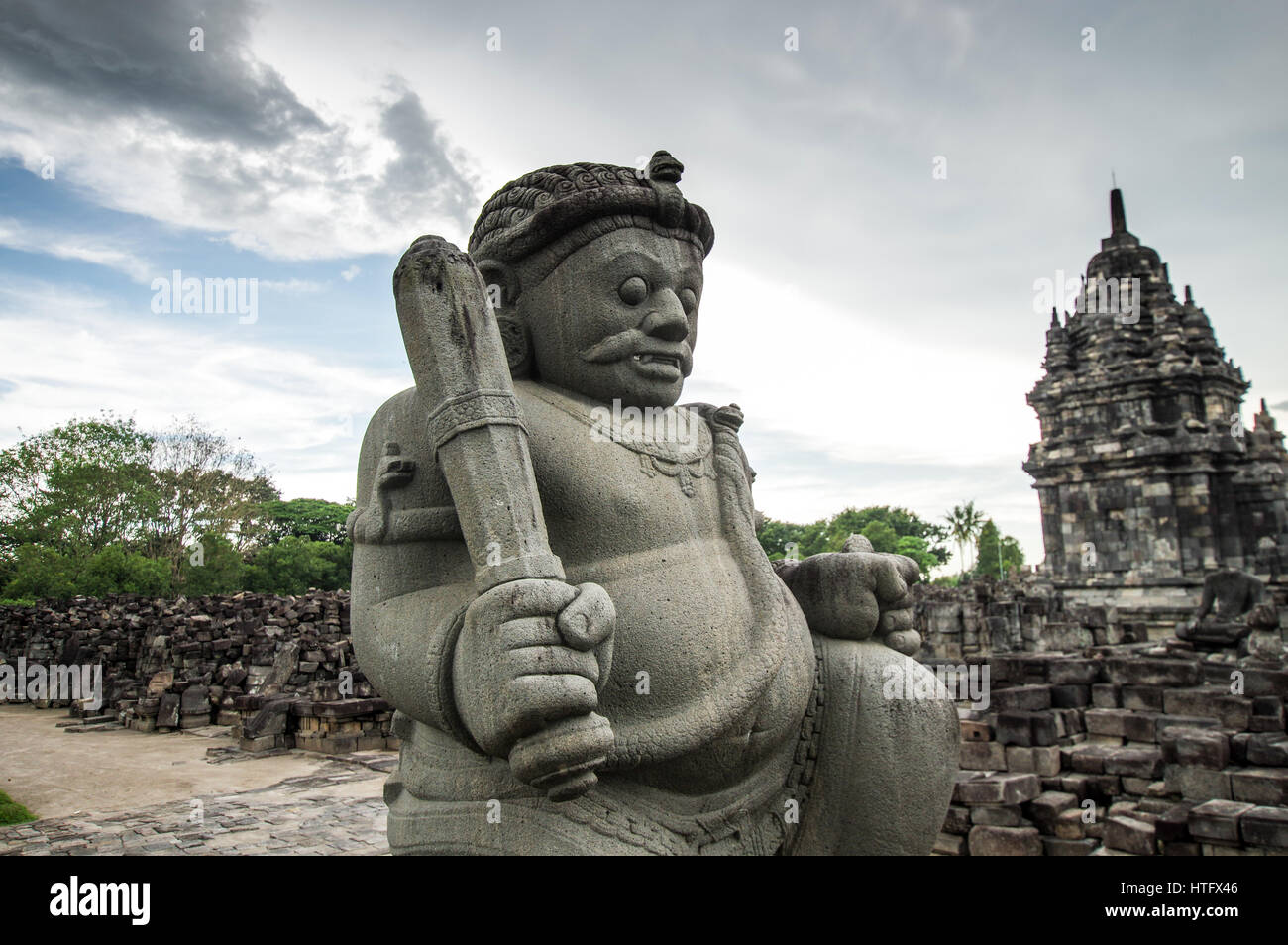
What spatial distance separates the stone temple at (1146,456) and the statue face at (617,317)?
86.3ft

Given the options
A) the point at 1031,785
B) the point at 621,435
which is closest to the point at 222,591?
the point at 1031,785

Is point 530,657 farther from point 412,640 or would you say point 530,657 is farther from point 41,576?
point 41,576

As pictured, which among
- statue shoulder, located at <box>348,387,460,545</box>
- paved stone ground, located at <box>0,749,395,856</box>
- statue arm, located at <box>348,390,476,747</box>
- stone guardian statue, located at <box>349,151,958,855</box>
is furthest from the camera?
paved stone ground, located at <box>0,749,395,856</box>

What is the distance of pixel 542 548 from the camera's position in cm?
215

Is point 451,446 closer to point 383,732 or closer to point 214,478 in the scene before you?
point 383,732

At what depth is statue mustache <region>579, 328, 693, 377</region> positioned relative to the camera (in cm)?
269

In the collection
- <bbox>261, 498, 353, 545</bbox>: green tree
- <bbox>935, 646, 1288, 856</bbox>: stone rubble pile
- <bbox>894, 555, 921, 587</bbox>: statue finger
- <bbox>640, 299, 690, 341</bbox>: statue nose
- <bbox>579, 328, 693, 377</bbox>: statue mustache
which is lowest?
<bbox>935, 646, 1288, 856</bbox>: stone rubble pile

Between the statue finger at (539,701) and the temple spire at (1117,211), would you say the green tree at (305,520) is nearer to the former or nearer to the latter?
the temple spire at (1117,211)

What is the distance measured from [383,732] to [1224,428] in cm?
2690

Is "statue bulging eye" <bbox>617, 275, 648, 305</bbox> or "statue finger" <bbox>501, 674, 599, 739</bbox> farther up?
"statue bulging eye" <bbox>617, 275, 648, 305</bbox>

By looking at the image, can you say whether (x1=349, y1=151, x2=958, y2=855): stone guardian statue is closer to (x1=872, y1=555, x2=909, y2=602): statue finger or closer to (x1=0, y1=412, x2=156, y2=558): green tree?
(x1=872, y1=555, x2=909, y2=602): statue finger

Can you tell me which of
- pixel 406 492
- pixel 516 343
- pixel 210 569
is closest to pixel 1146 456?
pixel 516 343

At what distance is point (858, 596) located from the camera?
290 cm

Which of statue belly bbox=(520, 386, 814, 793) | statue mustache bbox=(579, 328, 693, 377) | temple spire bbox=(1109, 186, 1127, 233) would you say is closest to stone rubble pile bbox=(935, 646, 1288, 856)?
statue belly bbox=(520, 386, 814, 793)
